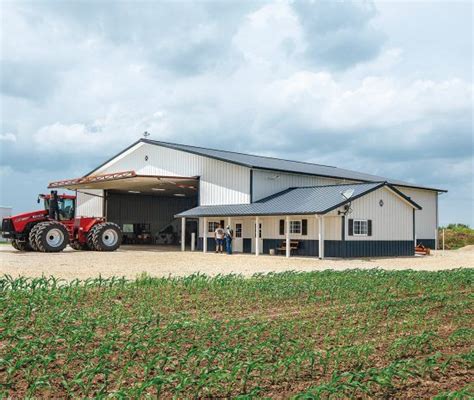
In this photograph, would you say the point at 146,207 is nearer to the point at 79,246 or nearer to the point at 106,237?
the point at 79,246

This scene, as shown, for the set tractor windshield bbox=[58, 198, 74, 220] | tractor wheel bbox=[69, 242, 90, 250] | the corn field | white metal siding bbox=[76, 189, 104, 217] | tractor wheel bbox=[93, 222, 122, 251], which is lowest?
the corn field

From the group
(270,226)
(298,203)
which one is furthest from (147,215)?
(298,203)

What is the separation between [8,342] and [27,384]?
1.72 m

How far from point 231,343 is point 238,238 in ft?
76.3

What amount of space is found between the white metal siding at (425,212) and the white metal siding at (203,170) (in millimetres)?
13243

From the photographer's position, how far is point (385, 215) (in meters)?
28.6

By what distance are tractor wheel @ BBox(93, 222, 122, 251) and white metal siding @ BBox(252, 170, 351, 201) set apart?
24.1 feet

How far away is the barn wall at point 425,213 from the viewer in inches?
1487

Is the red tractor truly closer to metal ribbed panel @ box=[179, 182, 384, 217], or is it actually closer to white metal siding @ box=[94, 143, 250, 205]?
metal ribbed panel @ box=[179, 182, 384, 217]

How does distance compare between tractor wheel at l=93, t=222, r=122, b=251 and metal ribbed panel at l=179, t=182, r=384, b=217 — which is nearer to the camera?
metal ribbed panel at l=179, t=182, r=384, b=217

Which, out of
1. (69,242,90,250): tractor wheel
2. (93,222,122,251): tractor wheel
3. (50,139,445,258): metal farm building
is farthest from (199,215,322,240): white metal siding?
(69,242,90,250): tractor wheel

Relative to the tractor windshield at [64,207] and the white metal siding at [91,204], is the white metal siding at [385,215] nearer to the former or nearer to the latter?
the tractor windshield at [64,207]

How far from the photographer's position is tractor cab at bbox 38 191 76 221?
85.4 ft

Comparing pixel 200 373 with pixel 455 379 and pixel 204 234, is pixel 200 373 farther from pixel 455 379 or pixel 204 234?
pixel 204 234
